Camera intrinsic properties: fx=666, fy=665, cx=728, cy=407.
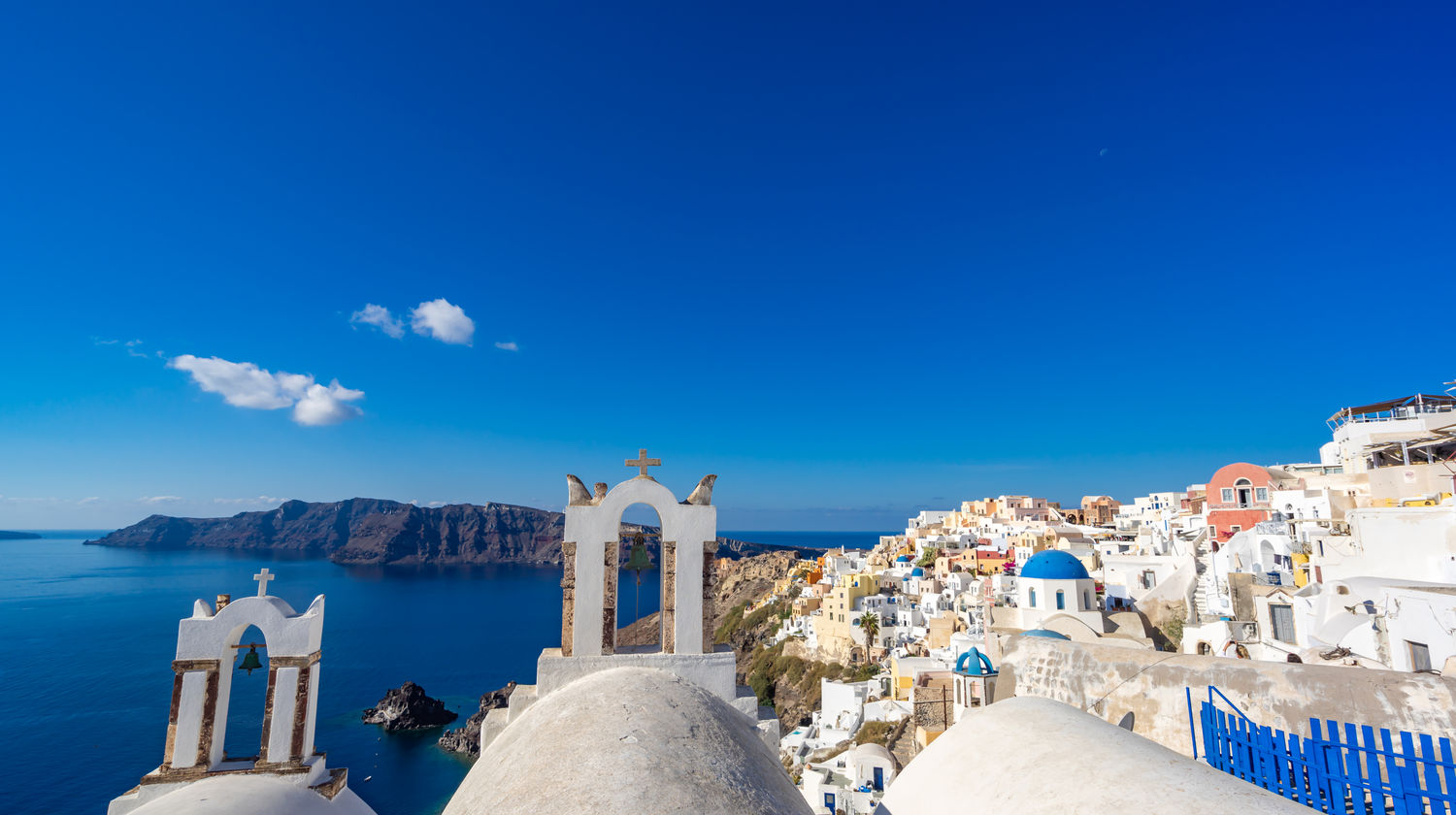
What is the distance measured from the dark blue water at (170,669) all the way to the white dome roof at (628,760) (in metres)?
37.3

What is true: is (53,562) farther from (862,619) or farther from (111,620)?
Result: (862,619)

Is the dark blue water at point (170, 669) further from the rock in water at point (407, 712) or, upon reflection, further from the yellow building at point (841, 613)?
the yellow building at point (841, 613)

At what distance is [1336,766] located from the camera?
4.63 metres

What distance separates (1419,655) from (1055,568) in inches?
564

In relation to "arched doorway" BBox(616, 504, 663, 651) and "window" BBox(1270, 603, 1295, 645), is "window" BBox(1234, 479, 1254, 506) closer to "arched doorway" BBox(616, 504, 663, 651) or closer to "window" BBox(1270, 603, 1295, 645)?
"window" BBox(1270, 603, 1295, 645)

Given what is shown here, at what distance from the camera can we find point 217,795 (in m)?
5.06

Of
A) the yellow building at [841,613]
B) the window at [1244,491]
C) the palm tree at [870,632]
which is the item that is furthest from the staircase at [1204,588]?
the yellow building at [841,613]

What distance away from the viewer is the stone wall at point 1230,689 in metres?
5.86

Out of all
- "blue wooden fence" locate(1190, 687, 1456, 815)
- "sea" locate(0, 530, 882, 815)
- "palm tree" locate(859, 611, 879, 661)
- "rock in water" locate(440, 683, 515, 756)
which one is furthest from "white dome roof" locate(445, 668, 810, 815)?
"palm tree" locate(859, 611, 879, 661)

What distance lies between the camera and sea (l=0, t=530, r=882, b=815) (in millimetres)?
35375

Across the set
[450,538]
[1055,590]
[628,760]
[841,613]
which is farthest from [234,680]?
[450,538]

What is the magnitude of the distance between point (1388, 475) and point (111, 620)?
105021mm

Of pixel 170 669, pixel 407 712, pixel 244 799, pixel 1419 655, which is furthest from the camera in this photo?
pixel 170 669

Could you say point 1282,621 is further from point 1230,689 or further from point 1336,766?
point 1336,766
